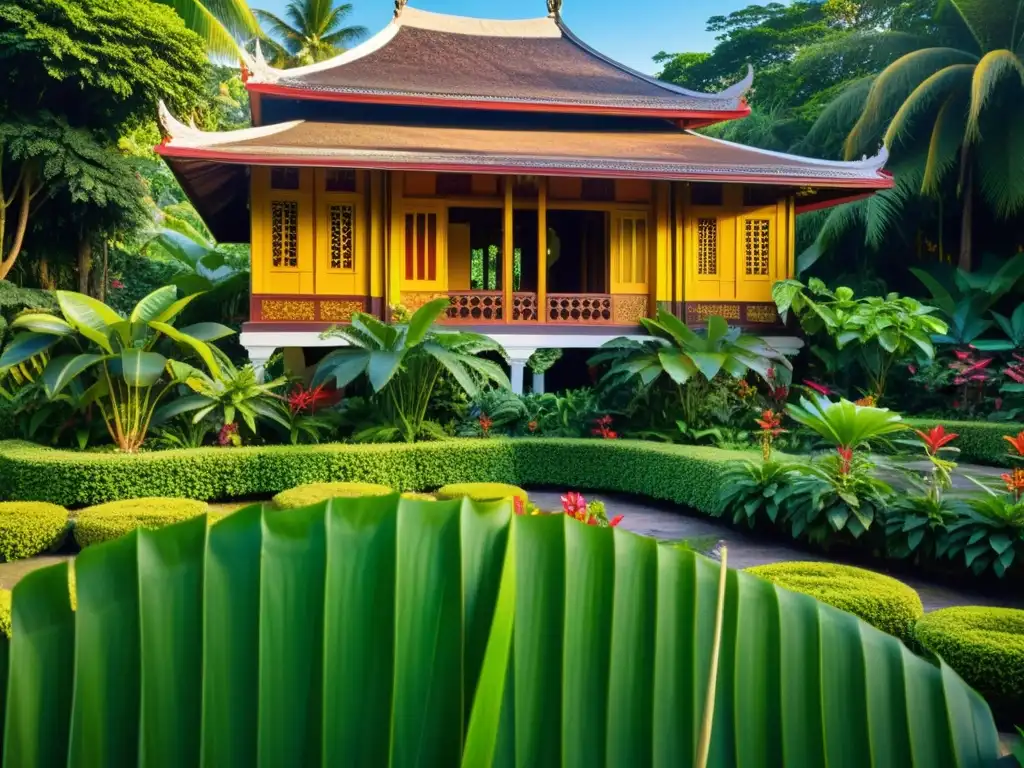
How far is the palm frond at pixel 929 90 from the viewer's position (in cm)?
1448

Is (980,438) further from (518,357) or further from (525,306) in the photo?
(525,306)

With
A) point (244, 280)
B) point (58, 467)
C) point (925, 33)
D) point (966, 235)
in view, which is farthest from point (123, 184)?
point (925, 33)

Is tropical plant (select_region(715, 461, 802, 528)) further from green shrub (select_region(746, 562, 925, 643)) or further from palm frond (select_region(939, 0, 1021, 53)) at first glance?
palm frond (select_region(939, 0, 1021, 53))

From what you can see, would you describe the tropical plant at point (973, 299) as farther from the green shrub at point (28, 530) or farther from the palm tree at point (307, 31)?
the palm tree at point (307, 31)

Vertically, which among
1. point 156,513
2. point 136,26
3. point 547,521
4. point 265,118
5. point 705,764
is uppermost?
point 136,26

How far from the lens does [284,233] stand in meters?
12.2

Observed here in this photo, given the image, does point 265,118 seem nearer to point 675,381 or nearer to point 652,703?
point 675,381

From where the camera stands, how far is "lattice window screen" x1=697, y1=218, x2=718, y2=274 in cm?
1346

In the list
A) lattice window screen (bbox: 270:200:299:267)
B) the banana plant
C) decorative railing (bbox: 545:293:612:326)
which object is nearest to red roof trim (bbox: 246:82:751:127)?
lattice window screen (bbox: 270:200:299:267)

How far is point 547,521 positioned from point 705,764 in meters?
0.15

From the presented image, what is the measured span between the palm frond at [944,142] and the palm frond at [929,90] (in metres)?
0.23

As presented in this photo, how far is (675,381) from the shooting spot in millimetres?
10031

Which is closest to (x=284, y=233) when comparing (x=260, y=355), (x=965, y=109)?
(x=260, y=355)

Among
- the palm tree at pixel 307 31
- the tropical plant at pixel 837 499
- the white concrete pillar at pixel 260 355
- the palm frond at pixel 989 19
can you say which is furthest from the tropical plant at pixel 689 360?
the palm tree at pixel 307 31
